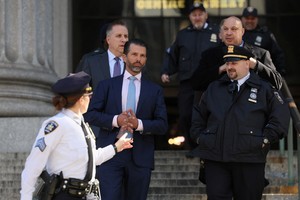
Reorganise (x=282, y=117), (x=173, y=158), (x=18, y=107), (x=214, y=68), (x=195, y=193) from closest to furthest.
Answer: (x=282, y=117) → (x=214, y=68) → (x=195, y=193) → (x=173, y=158) → (x=18, y=107)

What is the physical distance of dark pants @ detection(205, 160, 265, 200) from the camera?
9039 mm

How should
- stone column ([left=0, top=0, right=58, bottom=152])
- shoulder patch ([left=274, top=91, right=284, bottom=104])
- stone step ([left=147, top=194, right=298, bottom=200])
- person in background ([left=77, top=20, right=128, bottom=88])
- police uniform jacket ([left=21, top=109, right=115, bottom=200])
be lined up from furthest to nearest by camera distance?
stone column ([left=0, top=0, right=58, bottom=152]) → stone step ([left=147, top=194, right=298, bottom=200]) → person in background ([left=77, top=20, right=128, bottom=88]) → shoulder patch ([left=274, top=91, right=284, bottom=104]) → police uniform jacket ([left=21, top=109, right=115, bottom=200])

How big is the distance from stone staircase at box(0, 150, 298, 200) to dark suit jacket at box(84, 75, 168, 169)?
4.47 feet

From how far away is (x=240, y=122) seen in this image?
898 centimetres

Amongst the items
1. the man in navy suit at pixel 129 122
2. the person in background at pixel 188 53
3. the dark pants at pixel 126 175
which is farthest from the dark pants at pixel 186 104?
the dark pants at pixel 126 175

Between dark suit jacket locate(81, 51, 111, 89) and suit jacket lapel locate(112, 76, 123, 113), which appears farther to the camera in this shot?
dark suit jacket locate(81, 51, 111, 89)

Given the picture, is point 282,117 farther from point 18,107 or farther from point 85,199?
point 18,107

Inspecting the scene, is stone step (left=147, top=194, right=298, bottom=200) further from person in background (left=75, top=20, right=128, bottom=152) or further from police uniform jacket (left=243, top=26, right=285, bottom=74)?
police uniform jacket (left=243, top=26, right=285, bottom=74)

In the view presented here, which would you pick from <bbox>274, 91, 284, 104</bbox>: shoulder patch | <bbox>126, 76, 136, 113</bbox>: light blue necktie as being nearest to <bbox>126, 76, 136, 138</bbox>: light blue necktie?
<bbox>126, 76, 136, 113</bbox>: light blue necktie

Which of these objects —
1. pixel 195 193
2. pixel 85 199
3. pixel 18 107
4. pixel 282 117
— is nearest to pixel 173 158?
pixel 195 193

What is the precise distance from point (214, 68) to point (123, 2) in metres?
8.17

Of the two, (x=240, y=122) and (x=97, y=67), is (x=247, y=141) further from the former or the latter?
(x=97, y=67)

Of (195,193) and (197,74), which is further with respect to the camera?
(195,193)

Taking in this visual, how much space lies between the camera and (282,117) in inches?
356
